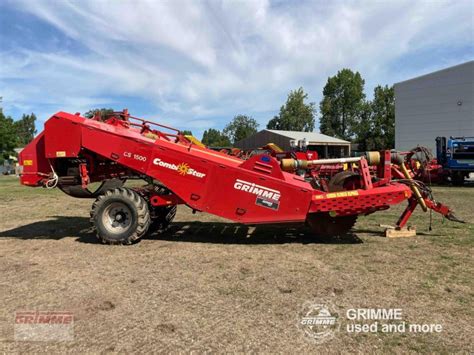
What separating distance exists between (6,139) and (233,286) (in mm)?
62997

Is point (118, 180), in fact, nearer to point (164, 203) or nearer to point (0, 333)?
point (164, 203)

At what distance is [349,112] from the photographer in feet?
240

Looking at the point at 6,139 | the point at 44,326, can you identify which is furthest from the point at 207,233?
the point at 6,139

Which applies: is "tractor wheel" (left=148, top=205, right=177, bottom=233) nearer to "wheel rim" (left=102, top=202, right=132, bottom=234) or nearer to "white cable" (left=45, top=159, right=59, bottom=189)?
"wheel rim" (left=102, top=202, right=132, bottom=234)

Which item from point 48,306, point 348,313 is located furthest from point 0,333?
point 348,313

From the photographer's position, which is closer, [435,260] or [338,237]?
[435,260]

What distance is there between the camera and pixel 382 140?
6931cm

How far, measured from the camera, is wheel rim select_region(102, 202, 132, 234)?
6.34m

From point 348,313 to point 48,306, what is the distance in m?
2.90

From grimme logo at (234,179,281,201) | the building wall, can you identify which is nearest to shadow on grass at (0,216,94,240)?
grimme logo at (234,179,281,201)

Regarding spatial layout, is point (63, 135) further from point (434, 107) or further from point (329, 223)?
point (434, 107)

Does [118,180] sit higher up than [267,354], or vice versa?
[118,180]

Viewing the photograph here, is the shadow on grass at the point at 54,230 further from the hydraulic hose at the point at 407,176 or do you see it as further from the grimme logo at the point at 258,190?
the hydraulic hose at the point at 407,176

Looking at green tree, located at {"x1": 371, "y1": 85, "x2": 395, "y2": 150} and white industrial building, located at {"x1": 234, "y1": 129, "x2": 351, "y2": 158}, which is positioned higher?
green tree, located at {"x1": 371, "y1": 85, "x2": 395, "y2": 150}
